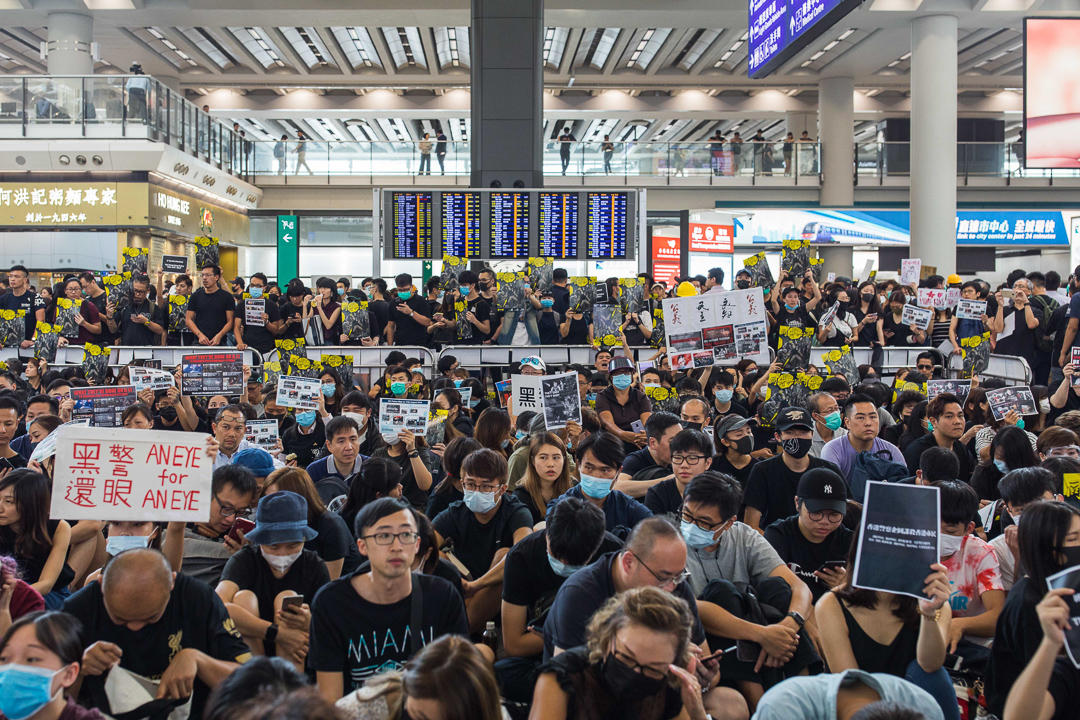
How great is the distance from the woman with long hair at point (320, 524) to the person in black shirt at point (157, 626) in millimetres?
897

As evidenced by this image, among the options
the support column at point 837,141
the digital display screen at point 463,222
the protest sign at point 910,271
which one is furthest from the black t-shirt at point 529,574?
the support column at point 837,141

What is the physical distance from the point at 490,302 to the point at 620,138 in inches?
937

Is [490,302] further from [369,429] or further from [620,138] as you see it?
[620,138]

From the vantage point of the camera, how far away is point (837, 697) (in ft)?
8.41

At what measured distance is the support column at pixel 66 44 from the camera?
18172 mm

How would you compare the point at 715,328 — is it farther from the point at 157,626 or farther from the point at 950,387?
the point at 157,626

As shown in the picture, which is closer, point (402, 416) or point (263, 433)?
point (402, 416)

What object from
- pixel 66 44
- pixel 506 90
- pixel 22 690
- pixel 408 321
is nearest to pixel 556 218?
pixel 506 90

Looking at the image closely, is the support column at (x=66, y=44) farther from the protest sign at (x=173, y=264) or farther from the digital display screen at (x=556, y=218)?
the digital display screen at (x=556, y=218)

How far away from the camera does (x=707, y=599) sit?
12.0ft

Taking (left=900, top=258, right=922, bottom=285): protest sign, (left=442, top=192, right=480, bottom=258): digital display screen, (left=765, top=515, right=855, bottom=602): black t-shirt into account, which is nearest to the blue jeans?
(left=765, top=515, right=855, bottom=602): black t-shirt

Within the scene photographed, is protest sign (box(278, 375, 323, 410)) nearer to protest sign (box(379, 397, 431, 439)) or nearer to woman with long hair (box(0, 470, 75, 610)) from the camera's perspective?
protest sign (box(379, 397, 431, 439))

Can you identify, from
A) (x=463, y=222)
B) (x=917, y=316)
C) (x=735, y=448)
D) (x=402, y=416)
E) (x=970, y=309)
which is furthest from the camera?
(x=463, y=222)

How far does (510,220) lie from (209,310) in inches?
185
